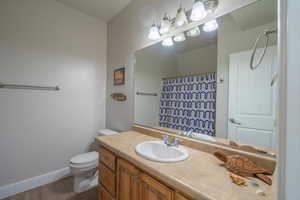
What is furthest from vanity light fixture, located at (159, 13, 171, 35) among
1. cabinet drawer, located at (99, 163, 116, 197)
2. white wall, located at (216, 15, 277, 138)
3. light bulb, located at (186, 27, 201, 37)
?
cabinet drawer, located at (99, 163, 116, 197)

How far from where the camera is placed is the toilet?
1652 mm

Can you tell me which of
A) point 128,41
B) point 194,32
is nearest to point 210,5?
point 194,32

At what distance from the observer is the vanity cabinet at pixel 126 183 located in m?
0.78

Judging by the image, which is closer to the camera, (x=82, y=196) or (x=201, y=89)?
(x=201, y=89)

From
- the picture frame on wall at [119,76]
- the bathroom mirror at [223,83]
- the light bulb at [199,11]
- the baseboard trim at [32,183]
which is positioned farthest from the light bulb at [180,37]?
the baseboard trim at [32,183]

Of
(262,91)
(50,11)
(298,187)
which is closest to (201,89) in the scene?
(262,91)

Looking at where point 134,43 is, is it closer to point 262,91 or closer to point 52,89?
point 52,89

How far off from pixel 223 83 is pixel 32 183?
254cm

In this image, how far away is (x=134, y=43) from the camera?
1864 mm

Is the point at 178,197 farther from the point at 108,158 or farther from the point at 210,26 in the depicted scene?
the point at 210,26

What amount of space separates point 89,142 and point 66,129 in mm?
432

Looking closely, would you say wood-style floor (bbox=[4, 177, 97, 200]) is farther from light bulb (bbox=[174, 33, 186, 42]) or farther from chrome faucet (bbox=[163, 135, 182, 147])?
light bulb (bbox=[174, 33, 186, 42])

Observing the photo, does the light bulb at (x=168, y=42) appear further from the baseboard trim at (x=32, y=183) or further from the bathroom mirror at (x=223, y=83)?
the baseboard trim at (x=32, y=183)

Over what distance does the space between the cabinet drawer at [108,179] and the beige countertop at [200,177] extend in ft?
1.01
